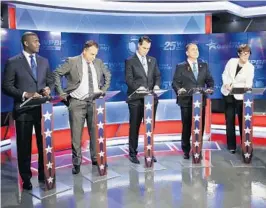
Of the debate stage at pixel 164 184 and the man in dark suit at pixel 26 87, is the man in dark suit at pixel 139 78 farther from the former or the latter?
the man in dark suit at pixel 26 87

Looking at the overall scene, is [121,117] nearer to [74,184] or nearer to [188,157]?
[188,157]

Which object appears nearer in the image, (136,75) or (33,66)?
(33,66)

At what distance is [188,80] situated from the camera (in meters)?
5.05

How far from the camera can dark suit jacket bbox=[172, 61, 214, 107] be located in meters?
5.04

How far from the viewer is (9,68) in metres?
3.86

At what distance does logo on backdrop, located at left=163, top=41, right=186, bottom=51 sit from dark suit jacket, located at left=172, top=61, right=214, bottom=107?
5.03 feet

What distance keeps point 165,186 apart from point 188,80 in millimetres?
1603

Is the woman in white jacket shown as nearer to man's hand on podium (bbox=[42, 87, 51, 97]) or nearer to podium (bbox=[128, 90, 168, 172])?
podium (bbox=[128, 90, 168, 172])

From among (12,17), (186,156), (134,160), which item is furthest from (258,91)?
(12,17)

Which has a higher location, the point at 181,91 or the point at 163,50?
the point at 163,50

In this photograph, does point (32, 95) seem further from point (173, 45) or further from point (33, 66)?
point (173, 45)

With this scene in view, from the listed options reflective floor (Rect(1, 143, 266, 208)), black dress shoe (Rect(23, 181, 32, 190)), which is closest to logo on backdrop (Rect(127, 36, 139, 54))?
reflective floor (Rect(1, 143, 266, 208))

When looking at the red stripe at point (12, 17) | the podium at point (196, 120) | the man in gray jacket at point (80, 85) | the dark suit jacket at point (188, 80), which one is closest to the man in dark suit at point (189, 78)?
the dark suit jacket at point (188, 80)

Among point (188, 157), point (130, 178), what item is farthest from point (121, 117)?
point (130, 178)
